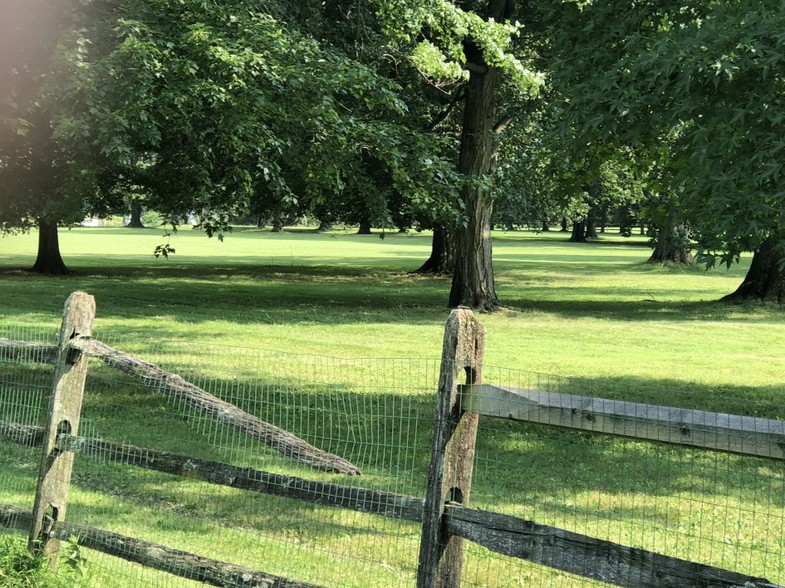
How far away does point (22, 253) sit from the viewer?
4744 cm

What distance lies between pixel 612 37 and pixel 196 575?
348 inches

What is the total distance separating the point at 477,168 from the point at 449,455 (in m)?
19.6

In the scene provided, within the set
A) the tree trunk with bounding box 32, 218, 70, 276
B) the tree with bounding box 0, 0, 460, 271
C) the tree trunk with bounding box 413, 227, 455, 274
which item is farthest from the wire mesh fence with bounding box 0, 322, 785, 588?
the tree trunk with bounding box 413, 227, 455, 274

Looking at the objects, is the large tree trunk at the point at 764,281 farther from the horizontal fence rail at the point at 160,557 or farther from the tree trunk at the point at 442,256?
the horizontal fence rail at the point at 160,557

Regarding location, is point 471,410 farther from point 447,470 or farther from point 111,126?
point 111,126

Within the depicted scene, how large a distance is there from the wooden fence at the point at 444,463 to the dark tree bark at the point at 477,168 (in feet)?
58.2

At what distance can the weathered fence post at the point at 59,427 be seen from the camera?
215 inches

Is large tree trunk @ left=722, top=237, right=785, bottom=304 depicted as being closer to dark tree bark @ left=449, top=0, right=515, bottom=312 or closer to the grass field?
the grass field

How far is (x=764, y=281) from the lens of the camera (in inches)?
1067

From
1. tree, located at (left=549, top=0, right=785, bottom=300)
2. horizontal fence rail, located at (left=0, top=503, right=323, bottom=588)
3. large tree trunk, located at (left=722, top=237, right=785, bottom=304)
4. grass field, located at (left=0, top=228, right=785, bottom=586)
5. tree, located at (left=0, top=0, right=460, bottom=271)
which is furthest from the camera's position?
large tree trunk, located at (left=722, top=237, right=785, bottom=304)

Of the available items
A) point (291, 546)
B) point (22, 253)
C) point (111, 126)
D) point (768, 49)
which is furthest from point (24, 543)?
point (22, 253)

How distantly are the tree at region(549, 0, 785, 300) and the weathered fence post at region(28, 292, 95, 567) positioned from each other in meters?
5.67

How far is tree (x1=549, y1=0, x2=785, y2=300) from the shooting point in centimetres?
855

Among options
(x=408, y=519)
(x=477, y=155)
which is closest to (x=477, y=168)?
(x=477, y=155)
